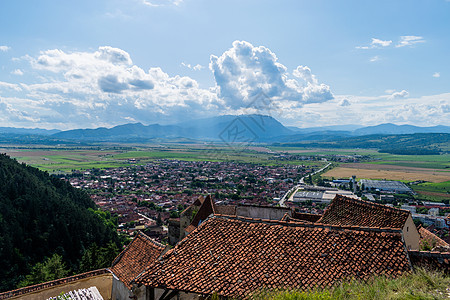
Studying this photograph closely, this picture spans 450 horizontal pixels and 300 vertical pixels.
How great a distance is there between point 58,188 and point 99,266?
28000mm

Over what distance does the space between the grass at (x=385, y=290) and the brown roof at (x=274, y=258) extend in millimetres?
279

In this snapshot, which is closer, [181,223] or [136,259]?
[136,259]

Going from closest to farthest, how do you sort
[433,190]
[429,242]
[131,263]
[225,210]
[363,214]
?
[363,214] < [429,242] < [131,263] < [225,210] < [433,190]

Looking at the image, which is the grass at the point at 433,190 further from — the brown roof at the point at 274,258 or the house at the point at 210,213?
the brown roof at the point at 274,258

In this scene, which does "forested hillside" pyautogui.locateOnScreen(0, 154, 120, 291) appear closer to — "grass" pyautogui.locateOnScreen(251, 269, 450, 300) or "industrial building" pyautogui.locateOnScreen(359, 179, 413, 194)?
"grass" pyautogui.locateOnScreen(251, 269, 450, 300)

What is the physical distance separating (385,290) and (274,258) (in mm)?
2150

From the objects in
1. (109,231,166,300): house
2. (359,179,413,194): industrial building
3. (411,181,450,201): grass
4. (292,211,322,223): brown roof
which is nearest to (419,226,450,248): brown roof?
(292,211,322,223): brown roof

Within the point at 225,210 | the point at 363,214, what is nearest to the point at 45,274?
the point at 225,210

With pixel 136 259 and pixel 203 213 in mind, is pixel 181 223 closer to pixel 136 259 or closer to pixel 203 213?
pixel 203 213

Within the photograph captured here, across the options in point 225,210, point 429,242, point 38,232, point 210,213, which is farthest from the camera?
point 38,232

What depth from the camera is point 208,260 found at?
6848mm

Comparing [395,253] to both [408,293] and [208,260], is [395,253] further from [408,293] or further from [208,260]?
[208,260]

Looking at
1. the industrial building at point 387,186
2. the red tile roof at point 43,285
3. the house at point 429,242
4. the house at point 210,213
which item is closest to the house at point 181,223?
the house at point 210,213

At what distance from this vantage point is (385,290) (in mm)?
5277
